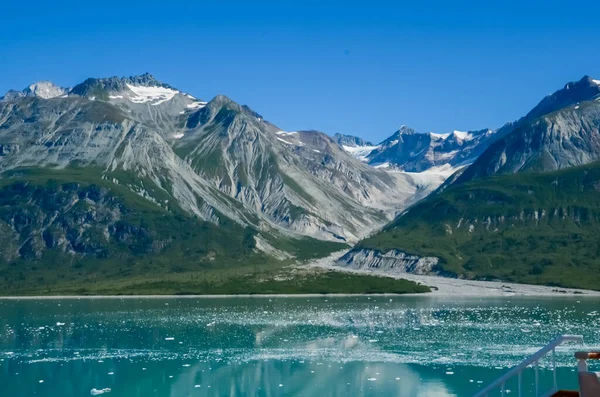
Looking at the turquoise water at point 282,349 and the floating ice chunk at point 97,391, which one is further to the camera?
the turquoise water at point 282,349

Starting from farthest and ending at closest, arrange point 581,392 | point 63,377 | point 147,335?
point 147,335
point 63,377
point 581,392

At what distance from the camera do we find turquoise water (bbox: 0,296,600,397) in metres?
73.9

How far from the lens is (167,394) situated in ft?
232

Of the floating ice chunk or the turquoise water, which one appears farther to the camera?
the turquoise water

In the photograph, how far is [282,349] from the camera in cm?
9925

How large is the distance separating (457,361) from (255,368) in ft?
73.5

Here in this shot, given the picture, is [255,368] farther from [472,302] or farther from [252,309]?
[472,302]

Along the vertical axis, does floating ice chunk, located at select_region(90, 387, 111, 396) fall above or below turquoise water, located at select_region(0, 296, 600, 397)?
below

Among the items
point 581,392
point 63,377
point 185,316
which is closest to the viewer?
point 581,392

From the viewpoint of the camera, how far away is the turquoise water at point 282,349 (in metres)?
73.9

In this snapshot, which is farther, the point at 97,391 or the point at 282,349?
the point at 282,349

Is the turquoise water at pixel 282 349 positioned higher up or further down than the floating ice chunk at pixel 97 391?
higher up

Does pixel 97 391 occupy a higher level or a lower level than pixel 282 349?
lower

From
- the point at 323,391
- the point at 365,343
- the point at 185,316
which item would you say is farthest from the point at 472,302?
the point at 323,391
